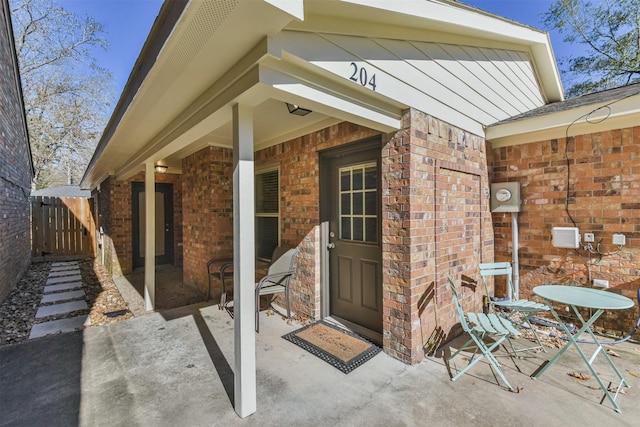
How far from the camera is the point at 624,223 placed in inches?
123

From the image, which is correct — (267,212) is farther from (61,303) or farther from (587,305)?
(587,305)

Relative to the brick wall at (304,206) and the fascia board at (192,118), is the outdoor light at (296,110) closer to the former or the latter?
the brick wall at (304,206)

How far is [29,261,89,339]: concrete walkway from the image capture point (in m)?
3.62

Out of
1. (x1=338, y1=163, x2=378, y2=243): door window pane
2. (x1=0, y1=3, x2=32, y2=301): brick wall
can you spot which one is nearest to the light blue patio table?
(x1=338, y1=163, x2=378, y2=243): door window pane

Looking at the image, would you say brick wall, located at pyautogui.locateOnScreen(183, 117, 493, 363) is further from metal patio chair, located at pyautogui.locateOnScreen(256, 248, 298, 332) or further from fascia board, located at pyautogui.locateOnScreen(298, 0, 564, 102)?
fascia board, located at pyautogui.locateOnScreen(298, 0, 564, 102)

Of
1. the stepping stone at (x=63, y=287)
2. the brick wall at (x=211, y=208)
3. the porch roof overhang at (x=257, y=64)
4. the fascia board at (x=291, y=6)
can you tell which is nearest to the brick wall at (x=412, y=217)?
the brick wall at (x=211, y=208)

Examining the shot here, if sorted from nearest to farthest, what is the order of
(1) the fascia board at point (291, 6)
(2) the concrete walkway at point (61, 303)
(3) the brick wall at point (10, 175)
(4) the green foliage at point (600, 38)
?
(1) the fascia board at point (291, 6)
(2) the concrete walkway at point (61, 303)
(3) the brick wall at point (10, 175)
(4) the green foliage at point (600, 38)

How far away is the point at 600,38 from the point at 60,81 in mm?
21370

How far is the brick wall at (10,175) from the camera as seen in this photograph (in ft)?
15.3

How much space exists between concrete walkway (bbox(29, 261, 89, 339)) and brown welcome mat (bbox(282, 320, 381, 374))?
2.90m

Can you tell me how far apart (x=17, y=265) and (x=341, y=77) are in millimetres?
7849

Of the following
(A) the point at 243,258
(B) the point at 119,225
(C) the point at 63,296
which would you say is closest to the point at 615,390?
(A) the point at 243,258

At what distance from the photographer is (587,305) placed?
238cm

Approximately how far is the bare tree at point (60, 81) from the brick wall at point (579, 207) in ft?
55.9
